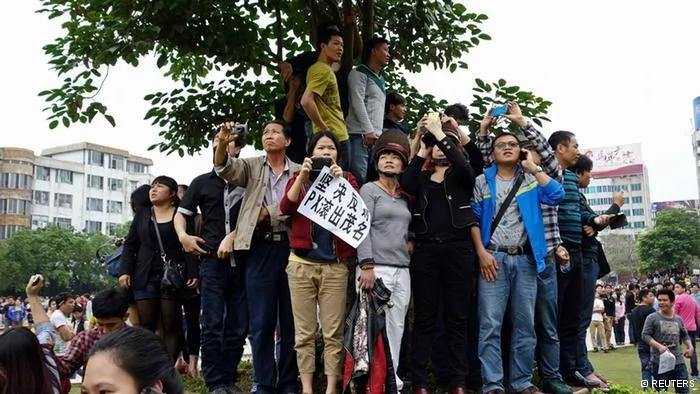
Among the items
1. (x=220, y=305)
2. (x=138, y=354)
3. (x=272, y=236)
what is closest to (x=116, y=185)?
(x=220, y=305)

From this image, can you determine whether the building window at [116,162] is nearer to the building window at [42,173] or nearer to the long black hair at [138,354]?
the building window at [42,173]

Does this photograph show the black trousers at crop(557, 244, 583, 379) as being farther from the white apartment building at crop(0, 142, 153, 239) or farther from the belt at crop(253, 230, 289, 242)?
the white apartment building at crop(0, 142, 153, 239)

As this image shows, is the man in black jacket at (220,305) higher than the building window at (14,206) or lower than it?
lower

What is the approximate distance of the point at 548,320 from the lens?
566cm

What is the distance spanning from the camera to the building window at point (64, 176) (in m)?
66.1

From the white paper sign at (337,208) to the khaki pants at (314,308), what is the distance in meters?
0.33

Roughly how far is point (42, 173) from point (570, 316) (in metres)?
66.8

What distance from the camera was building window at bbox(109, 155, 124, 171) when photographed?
72125 millimetres

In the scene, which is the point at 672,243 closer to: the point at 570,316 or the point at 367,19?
the point at 570,316

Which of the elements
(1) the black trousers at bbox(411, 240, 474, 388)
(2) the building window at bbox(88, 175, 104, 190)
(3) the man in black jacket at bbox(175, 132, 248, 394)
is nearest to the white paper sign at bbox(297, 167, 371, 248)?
(1) the black trousers at bbox(411, 240, 474, 388)

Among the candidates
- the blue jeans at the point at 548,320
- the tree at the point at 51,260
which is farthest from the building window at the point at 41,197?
the blue jeans at the point at 548,320

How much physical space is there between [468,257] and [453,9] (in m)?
3.58

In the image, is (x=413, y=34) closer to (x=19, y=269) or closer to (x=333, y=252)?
(x=333, y=252)

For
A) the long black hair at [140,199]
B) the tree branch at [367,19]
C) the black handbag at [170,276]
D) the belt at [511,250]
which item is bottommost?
the black handbag at [170,276]
